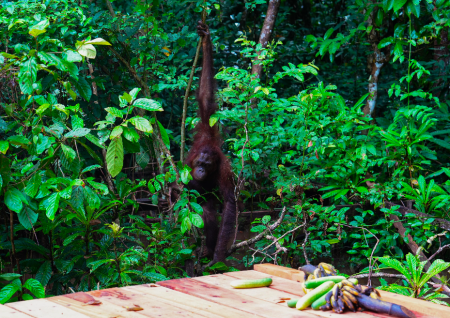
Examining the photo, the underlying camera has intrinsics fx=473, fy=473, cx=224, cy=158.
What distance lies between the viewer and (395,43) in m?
5.69

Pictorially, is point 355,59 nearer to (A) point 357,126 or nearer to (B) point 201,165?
(A) point 357,126

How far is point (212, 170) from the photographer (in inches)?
191

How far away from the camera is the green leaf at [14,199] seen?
112 inches

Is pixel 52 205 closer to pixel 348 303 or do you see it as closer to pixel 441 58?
pixel 348 303

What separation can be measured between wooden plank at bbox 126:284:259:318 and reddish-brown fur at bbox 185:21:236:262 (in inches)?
82.2

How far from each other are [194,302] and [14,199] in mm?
1392

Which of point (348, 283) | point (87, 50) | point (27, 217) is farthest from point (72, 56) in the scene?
point (348, 283)

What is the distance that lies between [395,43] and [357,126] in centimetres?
116

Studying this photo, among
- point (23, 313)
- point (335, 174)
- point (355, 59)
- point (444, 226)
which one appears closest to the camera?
point (23, 313)

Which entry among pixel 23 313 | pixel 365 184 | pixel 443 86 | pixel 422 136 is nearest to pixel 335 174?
pixel 365 184

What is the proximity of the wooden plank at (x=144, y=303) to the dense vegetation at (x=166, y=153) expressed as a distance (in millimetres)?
682

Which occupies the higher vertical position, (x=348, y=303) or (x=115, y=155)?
(x=115, y=155)

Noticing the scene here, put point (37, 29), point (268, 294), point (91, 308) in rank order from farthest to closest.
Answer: point (37, 29), point (268, 294), point (91, 308)

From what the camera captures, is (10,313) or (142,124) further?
(142,124)
